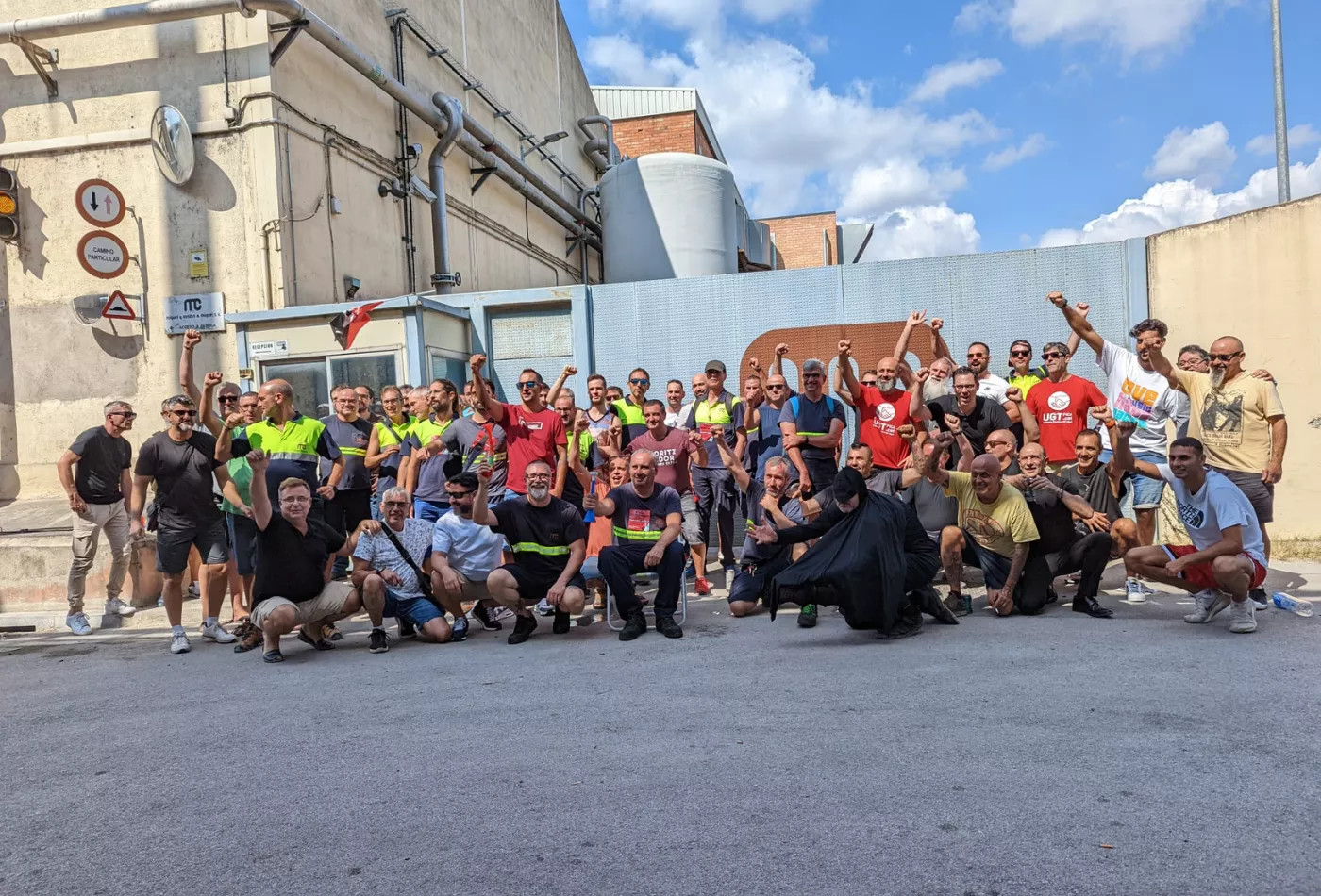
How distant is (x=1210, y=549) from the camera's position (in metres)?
5.39

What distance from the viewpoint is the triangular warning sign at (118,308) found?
10.3 metres

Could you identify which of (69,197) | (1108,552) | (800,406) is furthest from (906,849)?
(69,197)

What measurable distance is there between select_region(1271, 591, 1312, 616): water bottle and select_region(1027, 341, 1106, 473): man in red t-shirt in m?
1.65

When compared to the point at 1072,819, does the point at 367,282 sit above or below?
above

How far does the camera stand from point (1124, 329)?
961cm

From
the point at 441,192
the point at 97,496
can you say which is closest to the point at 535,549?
the point at 97,496

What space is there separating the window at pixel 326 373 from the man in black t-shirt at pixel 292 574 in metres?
4.32

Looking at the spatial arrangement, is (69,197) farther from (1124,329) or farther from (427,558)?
(1124,329)

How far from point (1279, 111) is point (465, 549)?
13742 millimetres

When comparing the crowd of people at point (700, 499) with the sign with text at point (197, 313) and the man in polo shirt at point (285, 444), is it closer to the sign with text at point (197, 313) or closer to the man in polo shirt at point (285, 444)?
the man in polo shirt at point (285, 444)

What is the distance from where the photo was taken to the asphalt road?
2684 mm

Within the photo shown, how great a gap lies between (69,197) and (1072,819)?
496 inches

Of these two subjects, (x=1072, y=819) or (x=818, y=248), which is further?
(x=818, y=248)

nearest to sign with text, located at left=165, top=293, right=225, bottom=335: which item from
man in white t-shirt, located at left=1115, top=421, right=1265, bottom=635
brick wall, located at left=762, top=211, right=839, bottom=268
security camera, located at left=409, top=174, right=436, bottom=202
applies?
security camera, located at left=409, top=174, right=436, bottom=202
